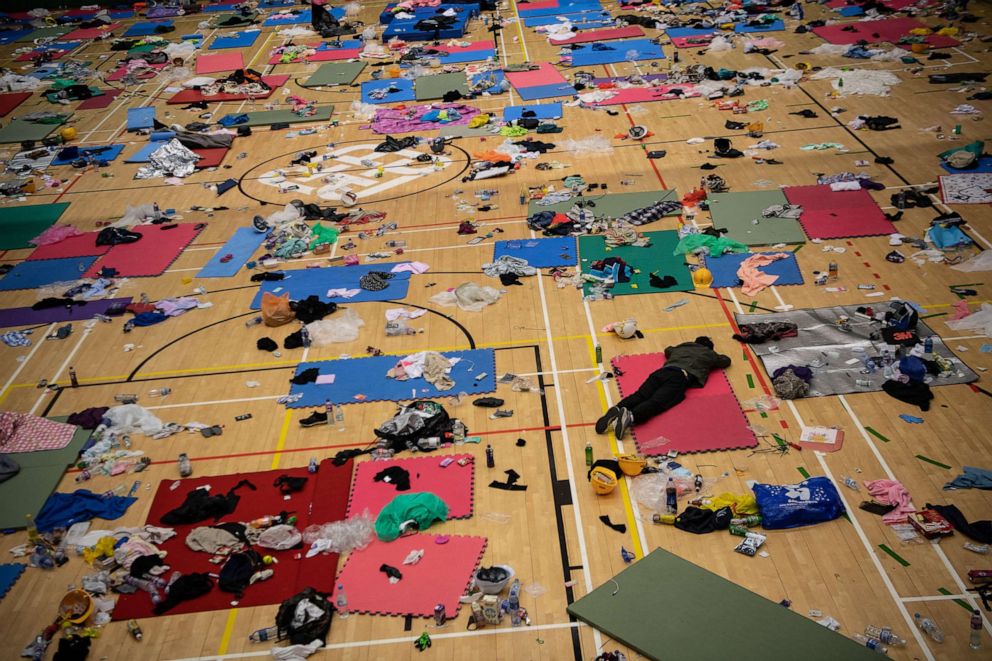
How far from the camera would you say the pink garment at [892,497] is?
11.0 m

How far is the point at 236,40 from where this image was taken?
106 feet

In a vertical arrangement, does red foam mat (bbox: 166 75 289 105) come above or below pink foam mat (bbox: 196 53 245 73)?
below

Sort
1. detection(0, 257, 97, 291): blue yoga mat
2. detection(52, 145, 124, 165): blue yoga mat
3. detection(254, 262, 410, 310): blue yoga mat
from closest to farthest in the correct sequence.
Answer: detection(254, 262, 410, 310): blue yoga mat < detection(0, 257, 97, 291): blue yoga mat < detection(52, 145, 124, 165): blue yoga mat

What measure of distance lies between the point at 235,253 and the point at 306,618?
33.9 ft

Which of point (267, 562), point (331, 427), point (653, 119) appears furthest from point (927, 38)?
point (267, 562)

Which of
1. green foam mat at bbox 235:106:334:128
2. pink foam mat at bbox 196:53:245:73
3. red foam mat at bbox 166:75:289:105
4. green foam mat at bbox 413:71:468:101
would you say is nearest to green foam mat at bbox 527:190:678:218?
green foam mat at bbox 413:71:468:101

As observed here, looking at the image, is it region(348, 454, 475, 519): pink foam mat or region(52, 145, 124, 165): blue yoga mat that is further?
region(52, 145, 124, 165): blue yoga mat

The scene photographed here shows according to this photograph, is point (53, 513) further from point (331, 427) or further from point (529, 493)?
point (529, 493)

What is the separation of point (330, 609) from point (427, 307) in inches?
270

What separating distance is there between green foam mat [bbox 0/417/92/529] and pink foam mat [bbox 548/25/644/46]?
69.4ft

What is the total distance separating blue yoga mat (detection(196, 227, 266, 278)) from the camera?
18047 millimetres

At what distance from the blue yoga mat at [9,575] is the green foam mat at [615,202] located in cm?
1162

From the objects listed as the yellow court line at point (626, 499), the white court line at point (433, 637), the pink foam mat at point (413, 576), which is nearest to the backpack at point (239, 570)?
the white court line at point (433, 637)

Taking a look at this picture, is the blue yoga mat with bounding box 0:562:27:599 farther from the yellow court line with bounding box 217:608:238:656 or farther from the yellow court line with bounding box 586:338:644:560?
the yellow court line with bounding box 586:338:644:560
